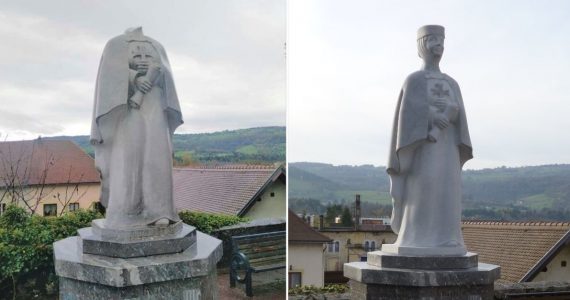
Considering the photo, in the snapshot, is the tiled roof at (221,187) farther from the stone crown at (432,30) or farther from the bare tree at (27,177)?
the stone crown at (432,30)

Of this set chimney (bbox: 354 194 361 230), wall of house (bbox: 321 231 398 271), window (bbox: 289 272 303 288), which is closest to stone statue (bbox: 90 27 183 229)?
chimney (bbox: 354 194 361 230)

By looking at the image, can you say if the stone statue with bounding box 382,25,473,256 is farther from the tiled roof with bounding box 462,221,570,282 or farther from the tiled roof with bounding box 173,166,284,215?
the tiled roof with bounding box 462,221,570,282

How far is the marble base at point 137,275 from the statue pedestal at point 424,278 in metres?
1.21

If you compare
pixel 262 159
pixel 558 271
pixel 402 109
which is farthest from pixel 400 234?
pixel 558 271

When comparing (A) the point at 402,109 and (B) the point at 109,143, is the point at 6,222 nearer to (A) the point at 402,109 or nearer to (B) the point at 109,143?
(B) the point at 109,143

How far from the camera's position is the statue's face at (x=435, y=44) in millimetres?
4594

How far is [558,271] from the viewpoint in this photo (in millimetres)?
8031

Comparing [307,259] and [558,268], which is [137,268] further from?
[558,268]

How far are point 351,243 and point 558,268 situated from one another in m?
2.86

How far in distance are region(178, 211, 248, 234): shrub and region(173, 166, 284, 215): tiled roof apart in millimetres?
78

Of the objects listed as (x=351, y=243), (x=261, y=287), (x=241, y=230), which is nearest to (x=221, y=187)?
(x=241, y=230)

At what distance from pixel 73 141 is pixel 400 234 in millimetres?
3487

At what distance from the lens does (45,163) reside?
236 inches

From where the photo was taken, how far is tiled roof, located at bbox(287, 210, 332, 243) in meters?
8.47
